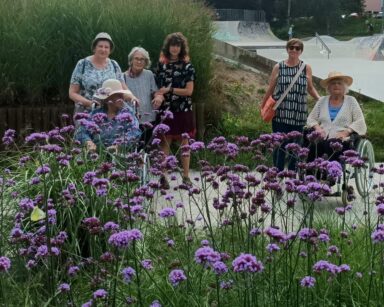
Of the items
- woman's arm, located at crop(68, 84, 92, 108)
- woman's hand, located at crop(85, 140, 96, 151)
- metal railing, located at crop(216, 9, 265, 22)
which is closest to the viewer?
woman's hand, located at crop(85, 140, 96, 151)

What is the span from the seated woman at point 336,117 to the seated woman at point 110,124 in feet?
6.20

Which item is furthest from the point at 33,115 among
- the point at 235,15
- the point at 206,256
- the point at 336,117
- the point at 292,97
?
the point at 235,15

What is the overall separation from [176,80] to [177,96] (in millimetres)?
187

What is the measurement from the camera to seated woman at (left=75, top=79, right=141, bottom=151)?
446cm

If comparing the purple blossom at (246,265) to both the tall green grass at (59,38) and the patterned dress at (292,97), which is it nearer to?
the patterned dress at (292,97)

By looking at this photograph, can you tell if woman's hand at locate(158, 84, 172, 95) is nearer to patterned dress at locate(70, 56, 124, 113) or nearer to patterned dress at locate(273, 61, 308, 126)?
patterned dress at locate(70, 56, 124, 113)

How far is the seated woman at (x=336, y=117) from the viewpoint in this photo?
6.61m

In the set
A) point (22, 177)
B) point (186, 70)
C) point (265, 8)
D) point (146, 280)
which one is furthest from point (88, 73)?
point (265, 8)

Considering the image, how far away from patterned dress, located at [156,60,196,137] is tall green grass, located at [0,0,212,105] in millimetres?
2279

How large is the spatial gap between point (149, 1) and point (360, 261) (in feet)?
23.8

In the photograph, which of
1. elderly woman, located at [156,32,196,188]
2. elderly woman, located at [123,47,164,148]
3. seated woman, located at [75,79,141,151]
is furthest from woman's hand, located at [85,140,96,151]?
elderly woman, located at [156,32,196,188]

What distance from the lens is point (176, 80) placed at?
724cm

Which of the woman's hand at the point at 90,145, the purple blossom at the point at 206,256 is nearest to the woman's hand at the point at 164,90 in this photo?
the woman's hand at the point at 90,145

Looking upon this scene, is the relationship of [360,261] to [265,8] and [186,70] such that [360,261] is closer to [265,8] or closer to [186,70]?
[186,70]
